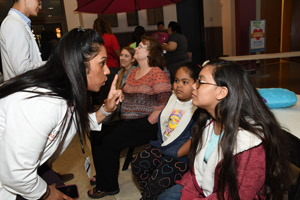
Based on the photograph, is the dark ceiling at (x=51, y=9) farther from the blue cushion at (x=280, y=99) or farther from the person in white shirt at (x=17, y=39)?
the blue cushion at (x=280, y=99)

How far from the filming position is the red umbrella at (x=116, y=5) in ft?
12.4

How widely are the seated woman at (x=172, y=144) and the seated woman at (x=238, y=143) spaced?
41 centimetres

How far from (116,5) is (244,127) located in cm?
341

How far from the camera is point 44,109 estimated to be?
1.01 m

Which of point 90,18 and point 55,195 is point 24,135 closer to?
point 55,195

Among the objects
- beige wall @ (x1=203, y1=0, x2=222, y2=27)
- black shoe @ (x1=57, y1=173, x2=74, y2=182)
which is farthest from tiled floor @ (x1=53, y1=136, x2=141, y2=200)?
beige wall @ (x1=203, y1=0, x2=222, y2=27)

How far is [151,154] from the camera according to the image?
1966 mm

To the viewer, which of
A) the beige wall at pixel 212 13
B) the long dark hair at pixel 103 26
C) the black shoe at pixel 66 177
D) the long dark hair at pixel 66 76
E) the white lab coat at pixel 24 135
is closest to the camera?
the white lab coat at pixel 24 135

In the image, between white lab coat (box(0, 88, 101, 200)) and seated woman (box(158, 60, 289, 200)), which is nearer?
white lab coat (box(0, 88, 101, 200))

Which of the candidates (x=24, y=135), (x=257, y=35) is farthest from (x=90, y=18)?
(x=24, y=135)

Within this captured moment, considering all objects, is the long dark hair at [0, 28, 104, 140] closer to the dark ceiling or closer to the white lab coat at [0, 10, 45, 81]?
the white lab coat at [0, 10, 45, 81]

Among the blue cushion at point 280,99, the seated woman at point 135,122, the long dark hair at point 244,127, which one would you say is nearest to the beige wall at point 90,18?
the seated woman at point 135,122

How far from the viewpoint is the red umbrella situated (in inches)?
149

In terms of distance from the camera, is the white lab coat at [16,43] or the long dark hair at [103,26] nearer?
the white lab coat at [16,43]
